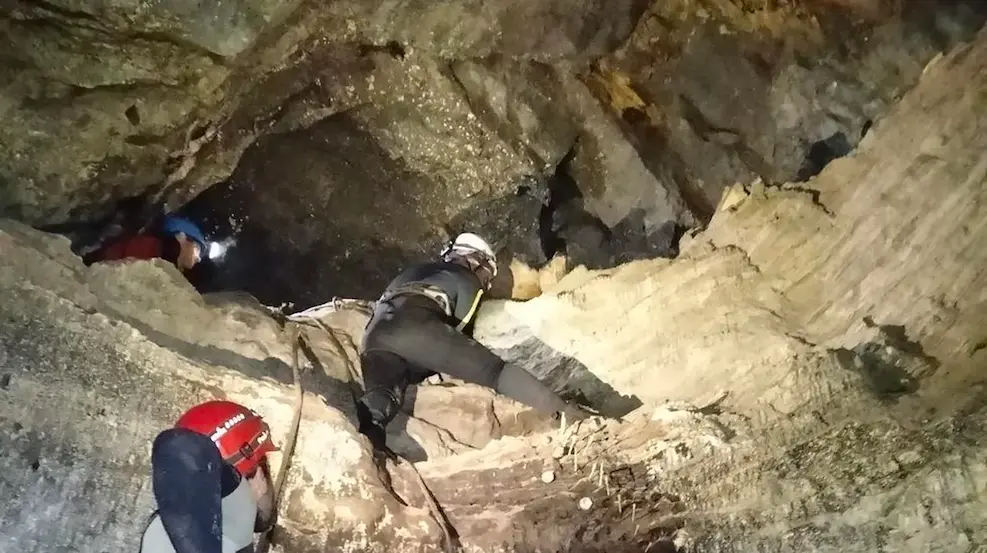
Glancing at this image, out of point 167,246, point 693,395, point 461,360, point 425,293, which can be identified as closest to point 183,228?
point 167,246

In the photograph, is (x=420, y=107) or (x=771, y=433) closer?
(x=771, y=433)

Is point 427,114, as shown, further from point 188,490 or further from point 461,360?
point 188,490

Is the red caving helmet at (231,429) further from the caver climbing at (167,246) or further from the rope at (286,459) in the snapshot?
the caver climbing at (167,246)

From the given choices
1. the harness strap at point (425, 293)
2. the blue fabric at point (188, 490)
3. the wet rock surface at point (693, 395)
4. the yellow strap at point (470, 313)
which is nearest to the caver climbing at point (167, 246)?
the wet rock surface at point (693, 395)

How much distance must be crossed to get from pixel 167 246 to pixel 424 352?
2.01 meters

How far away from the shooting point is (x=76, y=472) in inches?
133

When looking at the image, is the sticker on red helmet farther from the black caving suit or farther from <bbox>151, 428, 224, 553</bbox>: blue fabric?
the black caving suit

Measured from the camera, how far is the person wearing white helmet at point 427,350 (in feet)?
15.0

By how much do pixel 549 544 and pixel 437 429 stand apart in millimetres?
1391

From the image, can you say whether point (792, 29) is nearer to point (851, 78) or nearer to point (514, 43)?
point (851, 78)

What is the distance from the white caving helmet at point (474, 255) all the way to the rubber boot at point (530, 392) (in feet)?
3.99

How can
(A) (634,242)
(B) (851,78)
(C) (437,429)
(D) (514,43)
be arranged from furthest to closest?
1. (A) (634,242)
2. (D) (514,43)
3. (B) (851,78)
4. (C) (437,429)

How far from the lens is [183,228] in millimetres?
5801

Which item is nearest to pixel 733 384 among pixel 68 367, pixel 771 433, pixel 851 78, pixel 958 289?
pixel 771 433
